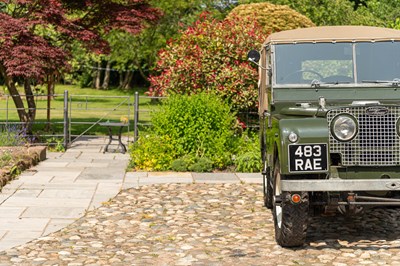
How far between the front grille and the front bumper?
0.28 m

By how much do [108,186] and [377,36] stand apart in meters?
5.38

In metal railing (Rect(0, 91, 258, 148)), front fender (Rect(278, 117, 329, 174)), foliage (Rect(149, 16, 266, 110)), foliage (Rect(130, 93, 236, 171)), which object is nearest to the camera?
front fender (Rect(278, 117, 329, 174))

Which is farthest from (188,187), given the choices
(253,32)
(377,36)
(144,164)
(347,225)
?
(253,32)

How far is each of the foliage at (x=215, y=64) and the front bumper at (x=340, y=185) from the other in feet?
29.2

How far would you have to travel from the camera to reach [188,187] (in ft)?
39.3

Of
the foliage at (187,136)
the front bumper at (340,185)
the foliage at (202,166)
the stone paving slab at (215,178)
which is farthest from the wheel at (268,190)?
the foliage at (187,136)

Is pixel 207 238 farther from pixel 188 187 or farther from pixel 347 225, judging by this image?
pixel 188 187

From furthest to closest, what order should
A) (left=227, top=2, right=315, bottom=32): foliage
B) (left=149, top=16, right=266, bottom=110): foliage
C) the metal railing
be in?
(left=227, top=2, right=315, bottom=32): foliage, the metal railing, (left=149, top=16, right=266, bottom=110): foliage

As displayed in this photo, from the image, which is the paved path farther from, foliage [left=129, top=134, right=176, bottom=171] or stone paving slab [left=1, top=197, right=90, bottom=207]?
foliage [left=129, top=134, right=176, bottom=171]

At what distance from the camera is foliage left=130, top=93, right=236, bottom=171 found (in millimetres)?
14234

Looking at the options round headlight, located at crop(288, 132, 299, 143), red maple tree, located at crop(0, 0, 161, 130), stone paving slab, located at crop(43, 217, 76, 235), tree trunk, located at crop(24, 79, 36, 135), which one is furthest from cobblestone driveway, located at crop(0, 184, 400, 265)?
tree trunk, located at crop(24, 79, 36, 135)

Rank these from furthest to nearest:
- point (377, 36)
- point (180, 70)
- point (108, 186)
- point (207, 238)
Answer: point (180, 70), point (108, 186), point (377, 36), point (207, 238)

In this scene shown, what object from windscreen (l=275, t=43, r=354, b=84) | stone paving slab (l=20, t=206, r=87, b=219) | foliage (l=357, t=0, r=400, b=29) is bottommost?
stone paving slab (l=20, t=206, r=87, b=219)

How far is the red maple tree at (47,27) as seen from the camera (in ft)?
57.3
